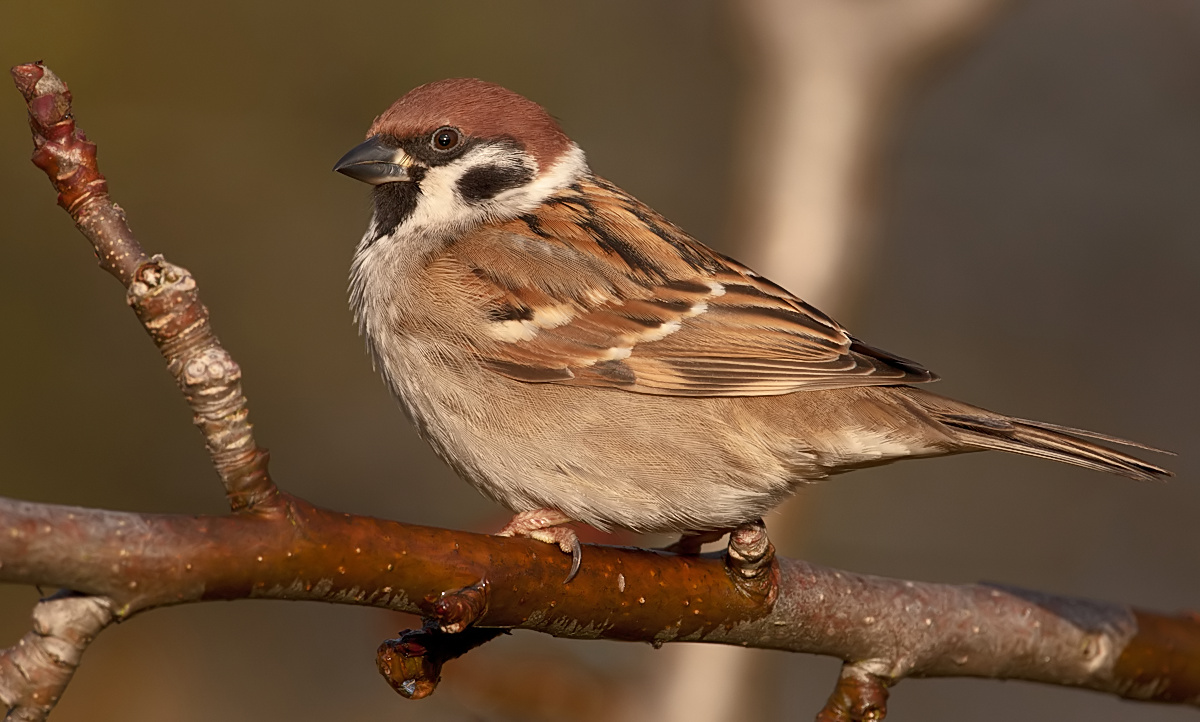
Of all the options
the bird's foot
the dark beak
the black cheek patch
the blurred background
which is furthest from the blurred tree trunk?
the bird's foot

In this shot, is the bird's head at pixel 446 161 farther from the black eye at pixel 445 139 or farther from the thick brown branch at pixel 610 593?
the thick brown branch at pixel 610 593

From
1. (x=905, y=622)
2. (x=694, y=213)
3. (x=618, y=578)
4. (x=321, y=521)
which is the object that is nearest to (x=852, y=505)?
(x=694, y=213)

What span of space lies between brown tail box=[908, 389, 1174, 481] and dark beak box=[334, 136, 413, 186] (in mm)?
1623

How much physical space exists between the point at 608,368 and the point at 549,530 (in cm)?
63

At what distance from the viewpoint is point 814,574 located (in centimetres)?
297

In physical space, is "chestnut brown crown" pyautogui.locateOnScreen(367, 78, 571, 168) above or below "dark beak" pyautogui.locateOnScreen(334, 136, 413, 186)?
above

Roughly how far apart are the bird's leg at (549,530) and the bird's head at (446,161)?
927mm

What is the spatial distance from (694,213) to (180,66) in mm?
3497

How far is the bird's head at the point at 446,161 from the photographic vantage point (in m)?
3.61

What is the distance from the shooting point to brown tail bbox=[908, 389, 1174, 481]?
9.32 feet

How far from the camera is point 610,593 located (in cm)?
252

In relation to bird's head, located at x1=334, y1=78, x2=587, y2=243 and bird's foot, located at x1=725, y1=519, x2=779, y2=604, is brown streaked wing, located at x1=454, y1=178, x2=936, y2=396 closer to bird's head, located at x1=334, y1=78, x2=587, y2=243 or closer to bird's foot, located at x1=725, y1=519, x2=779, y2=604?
bird's head, located at x1=334, y1=78, x2=587, y2=243

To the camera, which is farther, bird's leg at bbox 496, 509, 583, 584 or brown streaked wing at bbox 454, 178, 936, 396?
brown streaked wing at bbox 454, 178, 936, 396

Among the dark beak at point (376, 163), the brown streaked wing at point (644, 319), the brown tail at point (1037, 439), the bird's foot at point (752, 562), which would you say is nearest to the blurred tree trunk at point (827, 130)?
the brown streaked wing at point (644, 319)
